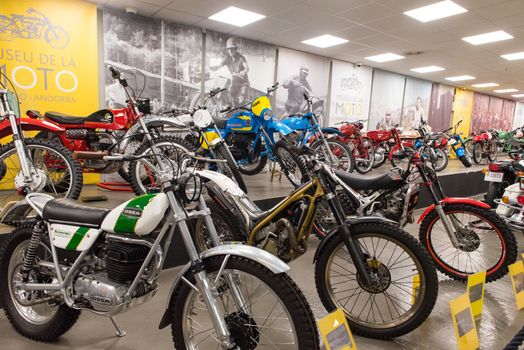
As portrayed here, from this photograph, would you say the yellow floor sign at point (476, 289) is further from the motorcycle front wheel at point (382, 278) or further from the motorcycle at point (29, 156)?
the motorcycle at point (29, 156)

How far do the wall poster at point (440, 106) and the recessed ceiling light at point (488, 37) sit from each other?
5104 millimetres

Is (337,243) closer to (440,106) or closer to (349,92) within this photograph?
(349,92)

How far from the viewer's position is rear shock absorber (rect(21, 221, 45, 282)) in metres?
1.71

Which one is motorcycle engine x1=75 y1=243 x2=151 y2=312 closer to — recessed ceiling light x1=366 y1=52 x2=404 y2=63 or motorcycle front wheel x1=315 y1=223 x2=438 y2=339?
motorcycle front wheel x1=315 y1=223 x2=438 y2=339

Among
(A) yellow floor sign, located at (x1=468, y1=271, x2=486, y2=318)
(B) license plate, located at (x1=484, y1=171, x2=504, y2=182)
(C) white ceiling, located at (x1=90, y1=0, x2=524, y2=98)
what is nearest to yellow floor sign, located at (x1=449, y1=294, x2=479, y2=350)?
(A) yellow floor sign, located at (x1=468, y1=271, x2=486, y2=318)

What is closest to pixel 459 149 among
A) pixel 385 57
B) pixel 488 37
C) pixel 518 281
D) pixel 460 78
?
pixel 488 37

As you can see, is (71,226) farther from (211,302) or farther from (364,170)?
(364,170)

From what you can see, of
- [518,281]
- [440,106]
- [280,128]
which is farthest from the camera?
[440,106]

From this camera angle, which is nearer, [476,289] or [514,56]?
[476,289]

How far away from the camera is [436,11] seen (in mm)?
4832

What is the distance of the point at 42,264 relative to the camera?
1.70m

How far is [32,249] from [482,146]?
31.9 ft

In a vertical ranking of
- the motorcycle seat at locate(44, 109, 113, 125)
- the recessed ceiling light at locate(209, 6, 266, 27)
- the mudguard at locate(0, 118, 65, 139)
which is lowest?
the mudguard at locate(0, 118, 65, 139)

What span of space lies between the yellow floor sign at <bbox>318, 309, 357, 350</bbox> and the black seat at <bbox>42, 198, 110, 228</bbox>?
1116mm
